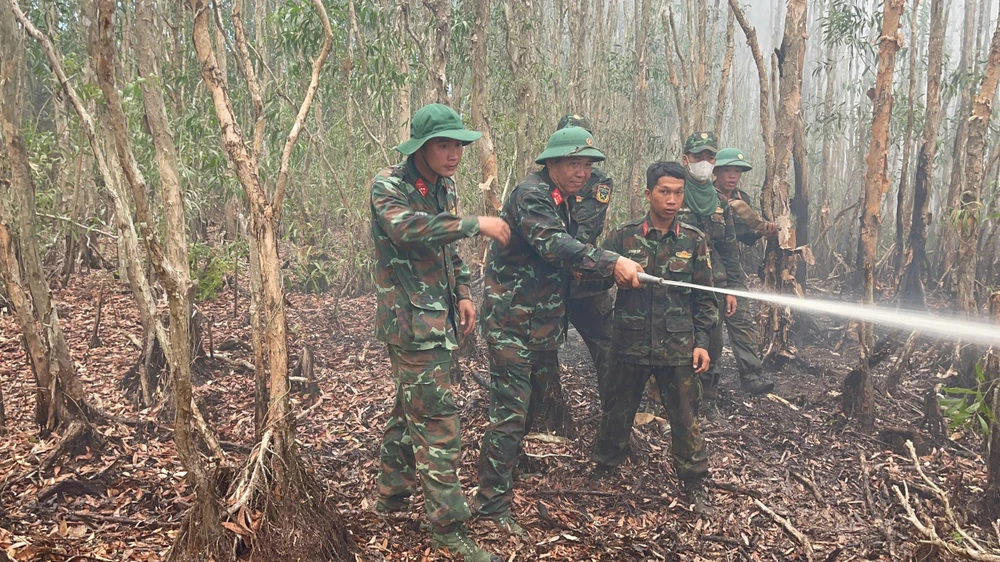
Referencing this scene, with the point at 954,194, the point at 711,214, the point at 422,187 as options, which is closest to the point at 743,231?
the point at 711,214

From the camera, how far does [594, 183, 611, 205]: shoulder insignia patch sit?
4375 mm

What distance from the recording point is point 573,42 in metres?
11.2

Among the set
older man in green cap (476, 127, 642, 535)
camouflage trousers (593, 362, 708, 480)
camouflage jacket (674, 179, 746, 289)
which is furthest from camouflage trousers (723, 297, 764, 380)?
older man in green cap (476, 127, 642, 535)

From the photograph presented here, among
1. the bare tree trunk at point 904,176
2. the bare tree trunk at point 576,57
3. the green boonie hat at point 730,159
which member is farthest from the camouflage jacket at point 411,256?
the bare tree trunk at point 576,57

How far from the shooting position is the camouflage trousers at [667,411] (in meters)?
3.73

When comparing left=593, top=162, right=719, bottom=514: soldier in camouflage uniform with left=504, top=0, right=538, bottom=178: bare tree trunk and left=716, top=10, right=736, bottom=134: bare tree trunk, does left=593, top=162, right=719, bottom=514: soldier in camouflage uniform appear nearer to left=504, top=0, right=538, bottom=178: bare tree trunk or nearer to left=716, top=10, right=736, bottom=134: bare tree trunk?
left=504, top=0, right=538, bottom=178: bare tree trunk

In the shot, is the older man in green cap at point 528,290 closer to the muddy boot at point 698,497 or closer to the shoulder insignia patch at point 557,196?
the shoulder insignia patch at point 557,196

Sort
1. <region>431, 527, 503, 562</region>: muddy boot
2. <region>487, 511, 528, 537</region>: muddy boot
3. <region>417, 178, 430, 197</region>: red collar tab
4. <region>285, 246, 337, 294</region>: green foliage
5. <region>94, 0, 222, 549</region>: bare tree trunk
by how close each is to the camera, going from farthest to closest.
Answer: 1. <region>285, 246, 337, 294</region>: green foliage
2. <region>487, 511, 528, 537</region>: muddy boot
3. <region>417, 178, 430, 197</region>: red collar tab
4. <region>431, 527, 503, 562</region>: muddy boot
5. <region>94, 0, 222, 549</region>: bare tree trunk

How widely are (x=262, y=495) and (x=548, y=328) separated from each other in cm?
177

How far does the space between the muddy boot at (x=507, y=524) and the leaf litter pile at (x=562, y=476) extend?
5 centimetres

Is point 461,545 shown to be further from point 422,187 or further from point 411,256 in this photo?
point 422,187

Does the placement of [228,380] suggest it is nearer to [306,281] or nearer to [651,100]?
[306,281]

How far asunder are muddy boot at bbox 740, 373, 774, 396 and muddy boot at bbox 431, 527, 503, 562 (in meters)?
3.23

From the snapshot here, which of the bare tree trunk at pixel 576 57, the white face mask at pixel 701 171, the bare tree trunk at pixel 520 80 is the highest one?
the bare tree trunk at pixel 576 57
